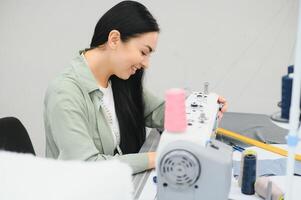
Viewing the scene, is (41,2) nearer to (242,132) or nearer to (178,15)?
(178,15)

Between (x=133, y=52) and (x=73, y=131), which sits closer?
(x=73, y=131)

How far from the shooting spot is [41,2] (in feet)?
8.71

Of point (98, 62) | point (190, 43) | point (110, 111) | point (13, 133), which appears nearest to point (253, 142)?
point (110, 111)

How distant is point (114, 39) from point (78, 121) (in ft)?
1.12

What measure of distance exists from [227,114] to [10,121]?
117 centimetres

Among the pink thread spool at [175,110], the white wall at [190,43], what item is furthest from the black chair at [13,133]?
the white wall at [190,43]

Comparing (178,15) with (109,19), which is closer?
(109,19)

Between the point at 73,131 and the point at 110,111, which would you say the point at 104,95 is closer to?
the point at 110,111

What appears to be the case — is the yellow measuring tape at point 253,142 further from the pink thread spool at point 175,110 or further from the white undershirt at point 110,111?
the pink thread spool at point 175,110

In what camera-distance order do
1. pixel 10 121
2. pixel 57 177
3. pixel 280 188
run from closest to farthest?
pixel 57 177, pixel 280 188, pixel 10 121

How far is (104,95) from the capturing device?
1.63 metres

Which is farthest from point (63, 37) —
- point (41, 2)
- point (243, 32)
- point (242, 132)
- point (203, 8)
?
point (242, 132)

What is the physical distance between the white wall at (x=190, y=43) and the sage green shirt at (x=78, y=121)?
1.11m

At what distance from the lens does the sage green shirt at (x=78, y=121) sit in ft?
4.28
